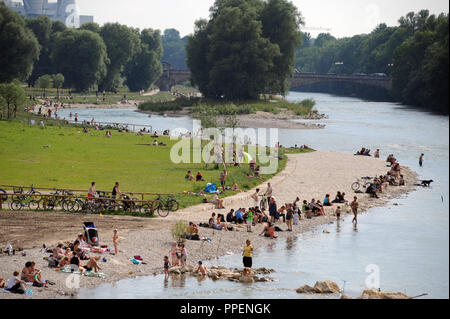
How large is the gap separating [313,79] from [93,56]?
2230 inches

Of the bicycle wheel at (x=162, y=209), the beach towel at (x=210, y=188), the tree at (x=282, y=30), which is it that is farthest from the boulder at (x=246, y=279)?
the tree at (x=282, y=30)

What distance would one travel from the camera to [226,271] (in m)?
29.5

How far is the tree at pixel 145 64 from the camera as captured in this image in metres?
177

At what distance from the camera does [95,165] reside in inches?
2114

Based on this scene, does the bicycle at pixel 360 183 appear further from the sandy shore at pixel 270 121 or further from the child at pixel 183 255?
the sandy shore at pixel 270 121

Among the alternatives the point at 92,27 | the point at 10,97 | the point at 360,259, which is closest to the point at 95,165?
the point at 360,259

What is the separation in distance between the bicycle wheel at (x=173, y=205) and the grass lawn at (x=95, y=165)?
852 millimetres

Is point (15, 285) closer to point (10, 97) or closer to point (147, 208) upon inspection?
point (147, 208)
